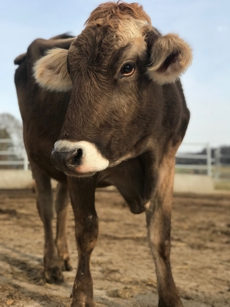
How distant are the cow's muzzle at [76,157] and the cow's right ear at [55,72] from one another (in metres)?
0.96

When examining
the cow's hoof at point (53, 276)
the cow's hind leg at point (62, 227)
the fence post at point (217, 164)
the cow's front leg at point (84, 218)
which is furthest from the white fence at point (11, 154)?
the cow's front leg at point (84, 218)

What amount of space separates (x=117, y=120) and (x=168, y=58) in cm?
56

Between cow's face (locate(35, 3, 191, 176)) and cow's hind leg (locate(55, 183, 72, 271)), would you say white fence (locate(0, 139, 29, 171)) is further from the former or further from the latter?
cow's face (locate(35, 3, 191, 176))

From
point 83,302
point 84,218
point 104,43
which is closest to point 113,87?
point 104,43

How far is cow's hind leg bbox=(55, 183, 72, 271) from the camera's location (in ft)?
15.5

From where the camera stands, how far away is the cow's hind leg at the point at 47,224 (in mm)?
4137

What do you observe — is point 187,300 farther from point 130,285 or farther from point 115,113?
point 115,113

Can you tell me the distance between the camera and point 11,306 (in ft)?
10.3

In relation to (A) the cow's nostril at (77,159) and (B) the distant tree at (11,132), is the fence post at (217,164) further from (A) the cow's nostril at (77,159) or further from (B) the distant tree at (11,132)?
(A) the cow's nostril at (77,159)

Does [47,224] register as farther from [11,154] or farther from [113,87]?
[11,154]

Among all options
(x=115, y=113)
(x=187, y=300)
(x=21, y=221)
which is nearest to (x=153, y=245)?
(x=187, y=300)

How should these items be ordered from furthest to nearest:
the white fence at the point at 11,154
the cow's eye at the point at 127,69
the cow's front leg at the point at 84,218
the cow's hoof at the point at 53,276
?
1. the white fence at the point at 11,154
2. the cow's hoof at the point at 53,276
3. the cow's front leg at the point at 84,218
4. the cow's eye at the point at 127,69

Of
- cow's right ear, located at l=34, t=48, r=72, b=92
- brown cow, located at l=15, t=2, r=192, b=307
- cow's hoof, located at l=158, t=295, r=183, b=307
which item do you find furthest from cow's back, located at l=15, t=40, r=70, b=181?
cow's hoof, located at l=158, t=295, r=183, b=307

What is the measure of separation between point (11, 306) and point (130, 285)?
1.20m
